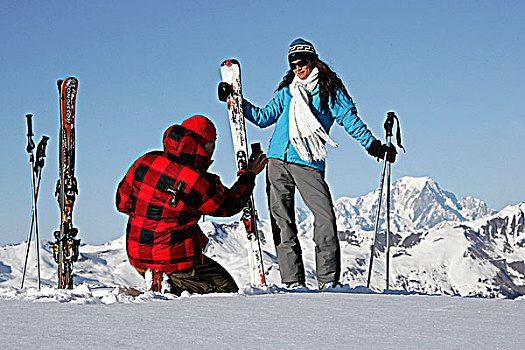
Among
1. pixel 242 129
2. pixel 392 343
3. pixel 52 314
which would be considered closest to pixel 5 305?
pixel 52 314

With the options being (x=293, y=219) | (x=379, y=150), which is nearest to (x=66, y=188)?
(x=293, y=219)

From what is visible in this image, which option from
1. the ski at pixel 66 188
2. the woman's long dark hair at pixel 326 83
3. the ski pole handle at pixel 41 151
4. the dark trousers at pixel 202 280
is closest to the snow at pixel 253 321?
the dark trousers at pixel 202 280

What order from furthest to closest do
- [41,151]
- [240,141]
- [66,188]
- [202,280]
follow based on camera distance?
[41,151] < [66,188] < [240,141] < [202,280]

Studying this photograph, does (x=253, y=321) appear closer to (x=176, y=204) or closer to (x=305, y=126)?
(x=176, y=204)

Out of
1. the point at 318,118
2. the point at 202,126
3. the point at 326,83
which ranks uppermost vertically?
the point at 326,83

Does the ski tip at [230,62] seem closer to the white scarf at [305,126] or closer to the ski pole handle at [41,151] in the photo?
the white scarf at [305,126]

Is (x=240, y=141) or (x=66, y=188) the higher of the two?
(x=240, y=141)

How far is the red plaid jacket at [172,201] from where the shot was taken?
14.2ft

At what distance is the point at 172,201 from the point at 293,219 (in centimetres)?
150

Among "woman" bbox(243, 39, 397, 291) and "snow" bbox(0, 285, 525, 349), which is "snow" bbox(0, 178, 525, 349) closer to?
"snow" bbox(0, 285, 525, 349)

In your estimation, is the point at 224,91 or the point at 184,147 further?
the point at 224,91

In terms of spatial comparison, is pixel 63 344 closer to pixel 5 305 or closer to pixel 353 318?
pixel 5 305

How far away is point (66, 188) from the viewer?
736 centimetres

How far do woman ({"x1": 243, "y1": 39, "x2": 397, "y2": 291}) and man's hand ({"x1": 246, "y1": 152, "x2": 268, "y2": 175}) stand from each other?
0.32 m
